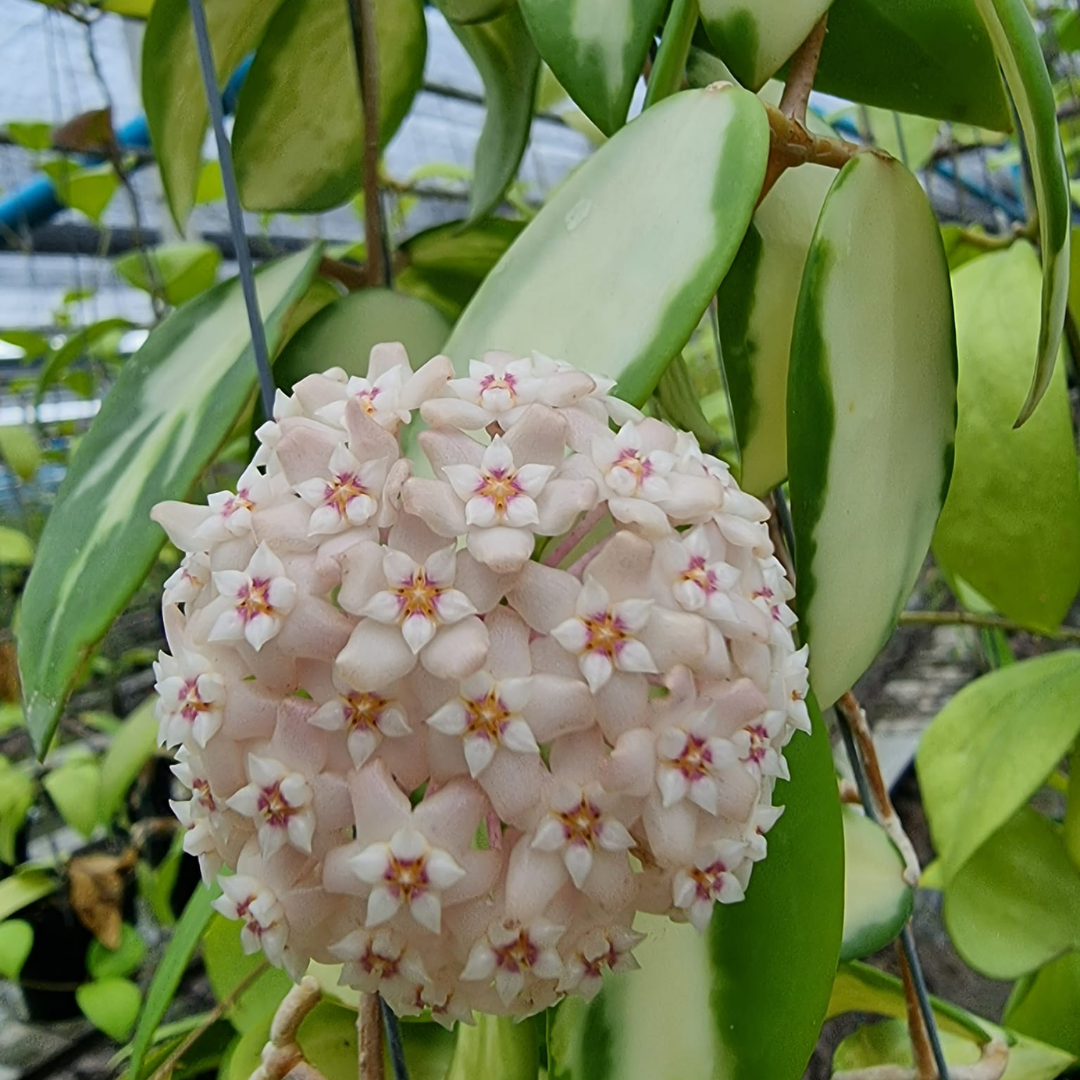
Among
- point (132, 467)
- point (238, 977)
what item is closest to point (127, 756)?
point (238, 977)

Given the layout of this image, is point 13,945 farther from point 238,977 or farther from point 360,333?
point 360,333

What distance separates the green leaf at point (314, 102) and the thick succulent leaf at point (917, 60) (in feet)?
0.73

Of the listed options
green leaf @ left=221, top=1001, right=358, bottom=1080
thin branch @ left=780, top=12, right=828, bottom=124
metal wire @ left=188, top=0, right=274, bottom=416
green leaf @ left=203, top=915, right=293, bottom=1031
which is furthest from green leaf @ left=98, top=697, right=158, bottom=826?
thin branch @ left=780, top=12, right=828, bottom=124

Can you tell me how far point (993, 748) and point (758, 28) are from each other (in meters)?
0.45

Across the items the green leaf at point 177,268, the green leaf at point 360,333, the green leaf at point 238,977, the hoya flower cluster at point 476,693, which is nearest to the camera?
the hoya flower cluster at point 476,693

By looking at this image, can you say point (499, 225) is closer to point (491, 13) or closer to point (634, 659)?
point (491, 13)

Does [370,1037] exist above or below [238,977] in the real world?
above

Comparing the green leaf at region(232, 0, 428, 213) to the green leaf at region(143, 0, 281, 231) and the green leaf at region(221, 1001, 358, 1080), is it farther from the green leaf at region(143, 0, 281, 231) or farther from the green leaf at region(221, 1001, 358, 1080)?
the green leaf at region(221, 1001, 358, 1080)

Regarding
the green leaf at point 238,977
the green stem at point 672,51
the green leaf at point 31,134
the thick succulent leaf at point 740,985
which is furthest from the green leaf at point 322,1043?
the green leaf at point 31,134

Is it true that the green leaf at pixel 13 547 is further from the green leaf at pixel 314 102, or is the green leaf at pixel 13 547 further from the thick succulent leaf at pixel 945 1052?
the thick succulent leaf at pixel 945 1052

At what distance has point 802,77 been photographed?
0.38 m

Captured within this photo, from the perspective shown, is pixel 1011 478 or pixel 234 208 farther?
pixel 1011 478

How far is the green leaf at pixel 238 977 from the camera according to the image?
1.89 ft

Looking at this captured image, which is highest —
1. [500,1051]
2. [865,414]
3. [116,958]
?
[865,414]
